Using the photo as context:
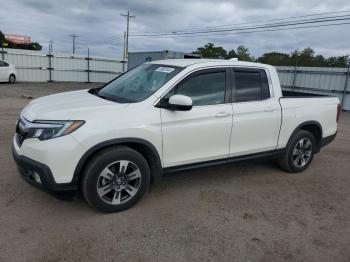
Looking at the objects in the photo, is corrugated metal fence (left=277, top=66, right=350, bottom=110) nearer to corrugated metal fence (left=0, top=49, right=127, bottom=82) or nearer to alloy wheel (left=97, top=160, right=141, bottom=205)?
corrugated metal fence (left=0, top=49, right=127, bottom=82)

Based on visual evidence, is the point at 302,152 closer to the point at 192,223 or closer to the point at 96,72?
the point at 192,223

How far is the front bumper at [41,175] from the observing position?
10.7 ft

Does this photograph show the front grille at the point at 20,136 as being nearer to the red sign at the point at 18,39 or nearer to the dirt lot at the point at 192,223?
the dirt lot at the point at 192,223

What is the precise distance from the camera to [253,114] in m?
4.52

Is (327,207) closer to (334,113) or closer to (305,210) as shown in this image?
(305,210)

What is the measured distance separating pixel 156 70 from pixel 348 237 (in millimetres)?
3042

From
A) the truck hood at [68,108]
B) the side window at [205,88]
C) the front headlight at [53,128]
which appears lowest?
the front headlight at [53,128]

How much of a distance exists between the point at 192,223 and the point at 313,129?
3113 mm

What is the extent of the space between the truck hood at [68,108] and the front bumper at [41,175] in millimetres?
466

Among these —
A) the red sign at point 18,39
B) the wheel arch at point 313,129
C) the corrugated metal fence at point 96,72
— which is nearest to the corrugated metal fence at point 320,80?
the corrugated metal fence at point 96,72

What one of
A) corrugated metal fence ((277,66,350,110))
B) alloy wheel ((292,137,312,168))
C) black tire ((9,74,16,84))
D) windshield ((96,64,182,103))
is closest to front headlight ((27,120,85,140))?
windshield ((96,64,182,103))

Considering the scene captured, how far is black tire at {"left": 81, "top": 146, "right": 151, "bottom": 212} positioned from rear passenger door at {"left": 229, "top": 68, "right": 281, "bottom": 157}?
1.38 m

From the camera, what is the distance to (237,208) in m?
4.04

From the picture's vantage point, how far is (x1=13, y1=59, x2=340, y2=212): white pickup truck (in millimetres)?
3318
